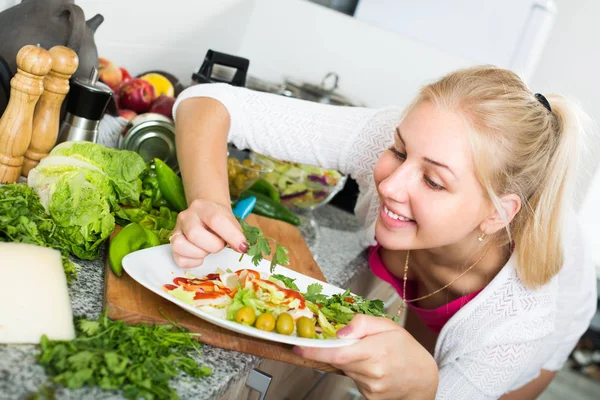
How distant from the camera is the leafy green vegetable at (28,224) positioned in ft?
3.12

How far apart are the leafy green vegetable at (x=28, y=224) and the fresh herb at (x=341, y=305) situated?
0.37 metres

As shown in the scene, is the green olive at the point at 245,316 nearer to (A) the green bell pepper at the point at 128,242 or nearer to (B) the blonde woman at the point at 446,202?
(B) the blonde woman at the point at 446,202

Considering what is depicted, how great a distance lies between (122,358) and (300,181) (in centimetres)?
107

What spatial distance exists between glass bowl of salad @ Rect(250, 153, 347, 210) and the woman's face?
0.54 m

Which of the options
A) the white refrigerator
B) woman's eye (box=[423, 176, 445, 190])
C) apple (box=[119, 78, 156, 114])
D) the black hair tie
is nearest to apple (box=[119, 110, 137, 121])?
apple (box=[119, 78, 156, 114])

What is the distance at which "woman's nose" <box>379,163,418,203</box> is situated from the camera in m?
1.17

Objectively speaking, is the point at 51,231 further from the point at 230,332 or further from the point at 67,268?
the point at 230,332

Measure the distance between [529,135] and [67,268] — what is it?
0.84 meters

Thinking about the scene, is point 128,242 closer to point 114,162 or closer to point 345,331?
point 114,162

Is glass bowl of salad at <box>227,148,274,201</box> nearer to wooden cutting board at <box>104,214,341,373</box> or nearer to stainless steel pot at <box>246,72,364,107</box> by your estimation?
stainless steel pot at <box>246,72,364,107</box>

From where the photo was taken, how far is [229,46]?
2.51m

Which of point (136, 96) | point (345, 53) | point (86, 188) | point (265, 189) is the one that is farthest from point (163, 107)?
point (345, 53)

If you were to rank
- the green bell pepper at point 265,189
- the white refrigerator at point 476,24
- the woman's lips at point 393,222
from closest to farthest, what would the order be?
the woman's lips at point 393,222 → the green bell pepper at point 265,189 → the white refrigerator at point 476,24

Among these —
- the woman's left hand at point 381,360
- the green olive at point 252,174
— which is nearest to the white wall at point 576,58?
the green olive at point 252,174
